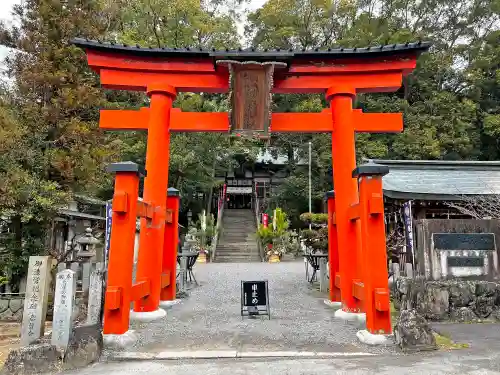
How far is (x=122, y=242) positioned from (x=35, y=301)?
1422 mm

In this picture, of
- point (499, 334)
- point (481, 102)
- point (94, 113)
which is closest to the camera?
point (499, 334)

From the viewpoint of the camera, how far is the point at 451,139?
27.3 m

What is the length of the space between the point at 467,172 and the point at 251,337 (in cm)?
1339

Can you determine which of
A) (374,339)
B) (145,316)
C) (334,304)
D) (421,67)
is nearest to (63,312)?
(145,316)

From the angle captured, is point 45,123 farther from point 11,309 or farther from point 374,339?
point 374,339

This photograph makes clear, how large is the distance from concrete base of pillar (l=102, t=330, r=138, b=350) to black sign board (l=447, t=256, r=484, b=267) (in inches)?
238

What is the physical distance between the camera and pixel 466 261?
25.1 ft

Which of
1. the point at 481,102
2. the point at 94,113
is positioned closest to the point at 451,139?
the point at 481,102

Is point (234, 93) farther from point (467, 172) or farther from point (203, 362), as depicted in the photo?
point (467, 172)

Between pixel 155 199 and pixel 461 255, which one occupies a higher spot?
pixel 155 199

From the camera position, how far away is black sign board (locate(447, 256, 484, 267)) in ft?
25.0

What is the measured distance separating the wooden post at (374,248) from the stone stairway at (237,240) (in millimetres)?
17028

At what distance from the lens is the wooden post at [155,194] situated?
730 centimetres

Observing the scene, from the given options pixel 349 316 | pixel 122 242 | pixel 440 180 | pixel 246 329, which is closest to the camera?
pixel 122 242
